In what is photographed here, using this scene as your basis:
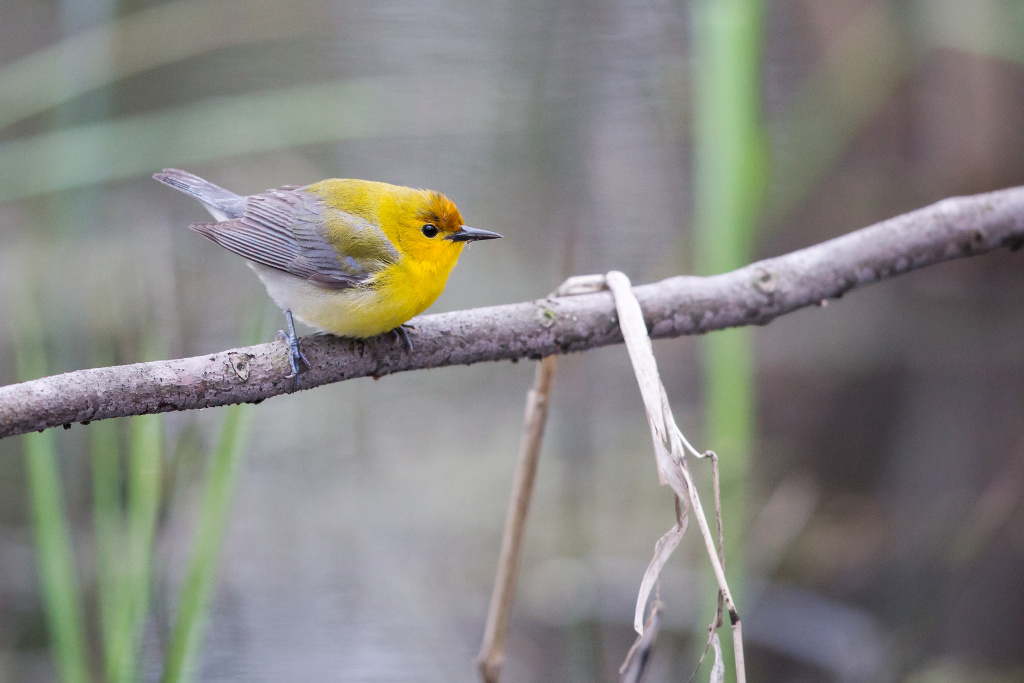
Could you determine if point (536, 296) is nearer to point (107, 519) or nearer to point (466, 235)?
point (466, 235)

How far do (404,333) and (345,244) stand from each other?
14.6 inches

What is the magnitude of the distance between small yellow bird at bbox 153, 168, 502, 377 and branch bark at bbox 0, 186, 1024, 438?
75mm

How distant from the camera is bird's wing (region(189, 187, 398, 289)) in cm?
144

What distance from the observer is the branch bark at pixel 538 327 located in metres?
0.83

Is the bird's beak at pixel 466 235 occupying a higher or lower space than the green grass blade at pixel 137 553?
higher

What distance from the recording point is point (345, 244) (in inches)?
59.2

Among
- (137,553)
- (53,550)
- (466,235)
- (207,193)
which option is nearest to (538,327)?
(466,235)

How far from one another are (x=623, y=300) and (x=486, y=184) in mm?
1373

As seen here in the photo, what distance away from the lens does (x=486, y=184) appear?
2.42 metres

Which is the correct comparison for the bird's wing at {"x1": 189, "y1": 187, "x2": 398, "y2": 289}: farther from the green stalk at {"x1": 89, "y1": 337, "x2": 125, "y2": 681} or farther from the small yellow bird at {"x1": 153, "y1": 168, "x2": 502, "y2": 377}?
the green stalk at {"x1": 89, "y1": 337, "x2": 125, "y2": 681}

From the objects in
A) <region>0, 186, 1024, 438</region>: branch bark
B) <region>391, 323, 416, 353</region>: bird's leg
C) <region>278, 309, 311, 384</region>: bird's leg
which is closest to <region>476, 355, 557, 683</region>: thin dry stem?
<region>0, 186, 1024, 438</region>: branch bark

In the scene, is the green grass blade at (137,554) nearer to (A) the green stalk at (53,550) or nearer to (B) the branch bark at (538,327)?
(A) the green stalk at (53,550)

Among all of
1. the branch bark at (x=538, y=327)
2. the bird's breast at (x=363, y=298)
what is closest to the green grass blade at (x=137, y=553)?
the branch bark at (x=538, y=327)

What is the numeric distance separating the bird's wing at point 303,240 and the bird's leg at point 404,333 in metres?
0.19
